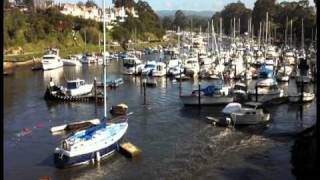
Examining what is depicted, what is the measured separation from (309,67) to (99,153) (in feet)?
119

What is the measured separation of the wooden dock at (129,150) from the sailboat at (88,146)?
0.32 metres

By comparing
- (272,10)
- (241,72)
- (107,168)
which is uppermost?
(272,10)

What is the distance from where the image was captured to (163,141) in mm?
25562

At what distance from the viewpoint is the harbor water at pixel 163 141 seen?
20.4 m

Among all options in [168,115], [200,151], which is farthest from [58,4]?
[200,151]

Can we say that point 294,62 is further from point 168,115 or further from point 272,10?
point 272,10

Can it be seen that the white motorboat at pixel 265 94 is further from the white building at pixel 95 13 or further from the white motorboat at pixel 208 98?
the white building at pixel 95 13

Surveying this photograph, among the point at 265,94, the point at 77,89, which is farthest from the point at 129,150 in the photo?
the point at 77,89

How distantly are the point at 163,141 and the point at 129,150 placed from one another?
322cm

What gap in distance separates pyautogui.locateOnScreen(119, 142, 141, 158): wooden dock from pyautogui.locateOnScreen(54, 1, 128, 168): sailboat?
1.06ft

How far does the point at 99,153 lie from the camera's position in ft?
72.5

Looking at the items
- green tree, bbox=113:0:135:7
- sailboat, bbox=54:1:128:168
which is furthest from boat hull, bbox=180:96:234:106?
green tree, bbox=113:0:135:7

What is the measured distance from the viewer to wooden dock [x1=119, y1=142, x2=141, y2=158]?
888 inches

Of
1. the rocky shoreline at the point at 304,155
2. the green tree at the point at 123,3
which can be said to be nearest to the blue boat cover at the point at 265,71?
the rocky shoreline at the point at 304,155
